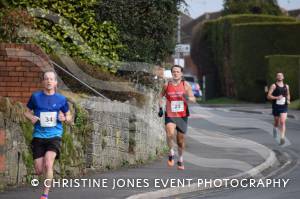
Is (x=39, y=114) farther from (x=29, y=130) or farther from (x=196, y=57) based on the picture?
(x=196, y=57)

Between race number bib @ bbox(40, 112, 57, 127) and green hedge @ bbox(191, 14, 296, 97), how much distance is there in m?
39.4

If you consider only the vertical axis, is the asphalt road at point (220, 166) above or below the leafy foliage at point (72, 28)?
below

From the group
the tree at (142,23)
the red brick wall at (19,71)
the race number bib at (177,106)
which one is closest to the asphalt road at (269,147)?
the race number bib at (177,106)

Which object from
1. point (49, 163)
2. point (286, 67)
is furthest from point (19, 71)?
point (286, 67)

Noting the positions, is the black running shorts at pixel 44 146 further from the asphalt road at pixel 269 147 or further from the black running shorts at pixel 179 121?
the black running shorts at pixel 179 121

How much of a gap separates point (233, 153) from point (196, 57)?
4014 centimetres

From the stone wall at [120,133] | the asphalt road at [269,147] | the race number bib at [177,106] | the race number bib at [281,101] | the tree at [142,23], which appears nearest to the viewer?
the asphalt road at [269,147]

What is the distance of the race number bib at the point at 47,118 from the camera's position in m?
10.5

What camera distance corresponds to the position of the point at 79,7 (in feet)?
57.5

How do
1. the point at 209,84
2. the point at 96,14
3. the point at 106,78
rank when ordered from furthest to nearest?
the point at 209,84, the point at 96,14, the point at 106,78

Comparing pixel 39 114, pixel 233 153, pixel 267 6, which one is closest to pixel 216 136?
pixel 233 153

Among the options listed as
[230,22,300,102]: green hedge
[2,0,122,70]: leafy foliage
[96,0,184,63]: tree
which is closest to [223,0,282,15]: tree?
[230,22,300,102]: green hedge

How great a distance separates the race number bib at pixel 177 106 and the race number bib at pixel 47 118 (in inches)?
145

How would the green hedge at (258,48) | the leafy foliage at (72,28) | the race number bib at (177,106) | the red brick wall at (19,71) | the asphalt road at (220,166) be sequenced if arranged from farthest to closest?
the green hedge at (258,48) → the leafy foliage at (72,28) → the red brick wall at (19,71) → the race number bib at (177,106) → the asphalt road at (220,166)
